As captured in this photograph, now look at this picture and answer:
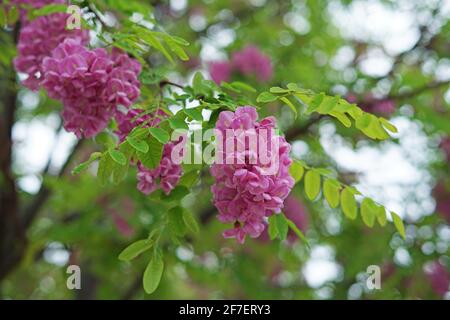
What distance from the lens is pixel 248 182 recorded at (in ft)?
4.54

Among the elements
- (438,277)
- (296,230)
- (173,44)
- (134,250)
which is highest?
(173,44)

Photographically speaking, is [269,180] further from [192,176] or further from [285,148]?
[192,176]

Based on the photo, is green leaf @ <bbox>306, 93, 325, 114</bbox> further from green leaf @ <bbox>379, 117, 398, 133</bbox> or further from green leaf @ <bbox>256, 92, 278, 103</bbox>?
green leaf @ <bbox>379, 117, 398, 133</bbox>

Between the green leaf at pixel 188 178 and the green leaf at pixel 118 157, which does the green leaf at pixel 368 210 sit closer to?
the green leaf at pixel 188 178

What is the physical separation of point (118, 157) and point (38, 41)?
0.69 m

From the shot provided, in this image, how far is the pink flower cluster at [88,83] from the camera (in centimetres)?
162

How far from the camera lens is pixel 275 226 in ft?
5.77

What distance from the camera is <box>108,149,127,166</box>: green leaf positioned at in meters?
1.46

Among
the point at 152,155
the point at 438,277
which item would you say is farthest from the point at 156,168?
the point at 438,277

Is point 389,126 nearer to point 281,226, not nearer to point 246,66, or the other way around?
point 281,226

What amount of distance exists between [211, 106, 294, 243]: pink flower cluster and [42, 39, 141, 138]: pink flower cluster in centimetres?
38

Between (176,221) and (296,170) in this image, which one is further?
(296,170)

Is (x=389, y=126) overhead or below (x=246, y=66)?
overhead
